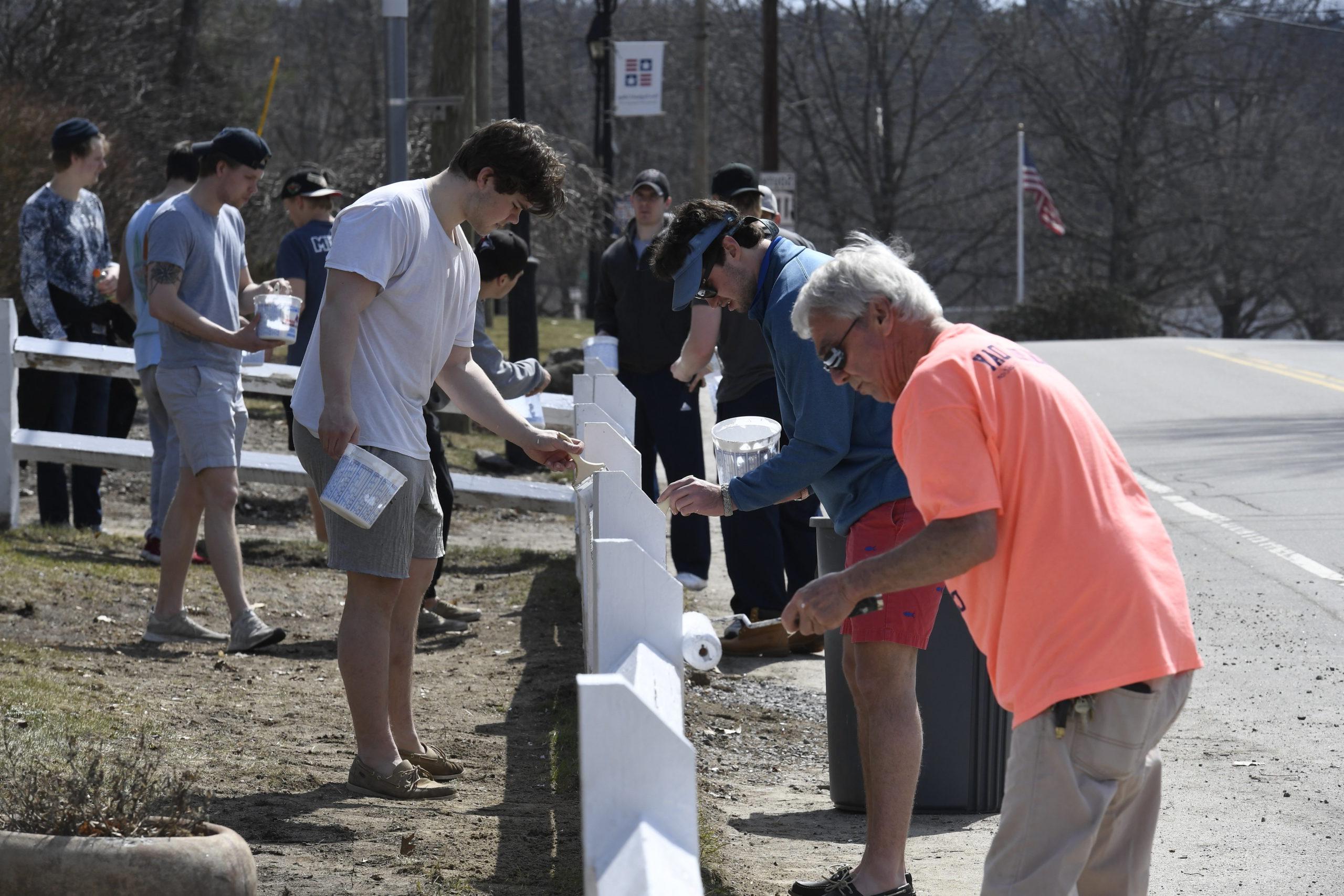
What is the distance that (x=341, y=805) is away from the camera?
14.6 ft

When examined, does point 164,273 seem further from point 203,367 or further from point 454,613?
point 454,613

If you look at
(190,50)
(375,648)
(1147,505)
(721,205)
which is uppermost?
(190,50)

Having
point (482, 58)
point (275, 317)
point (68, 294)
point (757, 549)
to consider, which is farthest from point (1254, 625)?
point (482, 58)

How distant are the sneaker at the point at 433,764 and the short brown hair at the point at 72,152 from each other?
4774 millimetres

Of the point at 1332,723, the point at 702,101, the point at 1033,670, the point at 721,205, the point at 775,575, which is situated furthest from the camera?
the point at 702,101

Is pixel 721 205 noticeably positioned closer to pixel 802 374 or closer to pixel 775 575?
pixel 802 374

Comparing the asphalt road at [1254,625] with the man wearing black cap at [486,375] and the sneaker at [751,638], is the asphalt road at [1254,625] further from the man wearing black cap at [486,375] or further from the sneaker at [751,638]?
the man wearing black cap at [486,375]

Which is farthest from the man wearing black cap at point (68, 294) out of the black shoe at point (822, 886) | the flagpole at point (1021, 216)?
the flagpole at point (1021, 216)

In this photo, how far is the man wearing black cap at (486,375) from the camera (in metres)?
6.26

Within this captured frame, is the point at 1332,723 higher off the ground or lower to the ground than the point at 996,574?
lower

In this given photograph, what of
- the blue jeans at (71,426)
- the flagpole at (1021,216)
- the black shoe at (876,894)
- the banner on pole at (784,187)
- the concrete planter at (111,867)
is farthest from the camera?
the flagpole at (1021,216)

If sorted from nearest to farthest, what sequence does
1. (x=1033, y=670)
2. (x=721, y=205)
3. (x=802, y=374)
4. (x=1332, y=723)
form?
(x=1033, y=670) < (x=802, y=374) < (x=721, y=205) < (x=1332, y=723)

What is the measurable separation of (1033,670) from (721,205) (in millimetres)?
1875

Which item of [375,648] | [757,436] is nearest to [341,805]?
[375,648]
